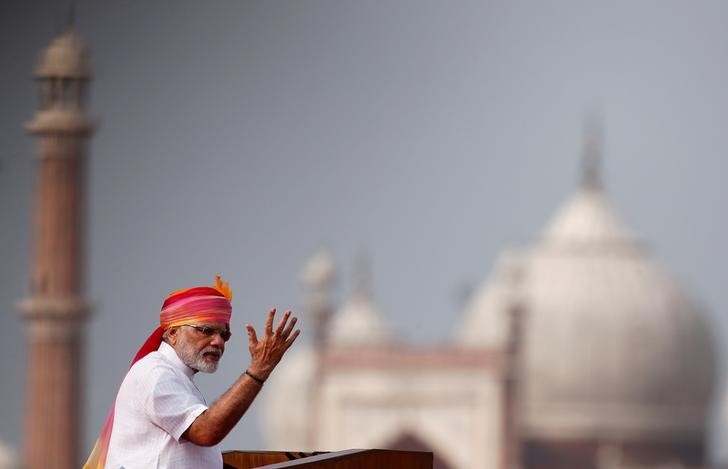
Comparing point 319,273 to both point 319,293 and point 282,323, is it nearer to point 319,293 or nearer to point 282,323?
point 319,293

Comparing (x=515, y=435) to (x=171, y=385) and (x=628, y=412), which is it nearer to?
(x=628, y=412)

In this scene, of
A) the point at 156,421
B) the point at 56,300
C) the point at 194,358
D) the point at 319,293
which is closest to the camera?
the point at 156,421

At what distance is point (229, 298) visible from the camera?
16.3 ft

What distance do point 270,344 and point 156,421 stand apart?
249mm

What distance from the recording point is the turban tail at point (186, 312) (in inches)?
191

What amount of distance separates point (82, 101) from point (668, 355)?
26231 mm

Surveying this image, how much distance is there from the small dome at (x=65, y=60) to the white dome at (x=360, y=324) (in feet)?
91.6

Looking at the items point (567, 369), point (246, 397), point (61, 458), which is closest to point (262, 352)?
point (246, 397)

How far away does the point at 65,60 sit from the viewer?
36.1 metres

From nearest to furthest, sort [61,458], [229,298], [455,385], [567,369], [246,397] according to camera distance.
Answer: [246,397]
[229,298]
[61,458]
[455,385]
[567,369]

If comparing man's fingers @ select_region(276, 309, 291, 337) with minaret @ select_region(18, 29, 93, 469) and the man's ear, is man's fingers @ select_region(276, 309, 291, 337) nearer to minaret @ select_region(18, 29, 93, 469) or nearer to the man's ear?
the man's ear

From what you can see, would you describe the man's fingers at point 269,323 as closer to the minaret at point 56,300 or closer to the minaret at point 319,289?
the minaret at point 56,300

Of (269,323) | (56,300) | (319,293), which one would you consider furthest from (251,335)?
(319,293)

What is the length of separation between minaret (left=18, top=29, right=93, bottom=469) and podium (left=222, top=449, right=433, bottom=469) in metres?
29.9
